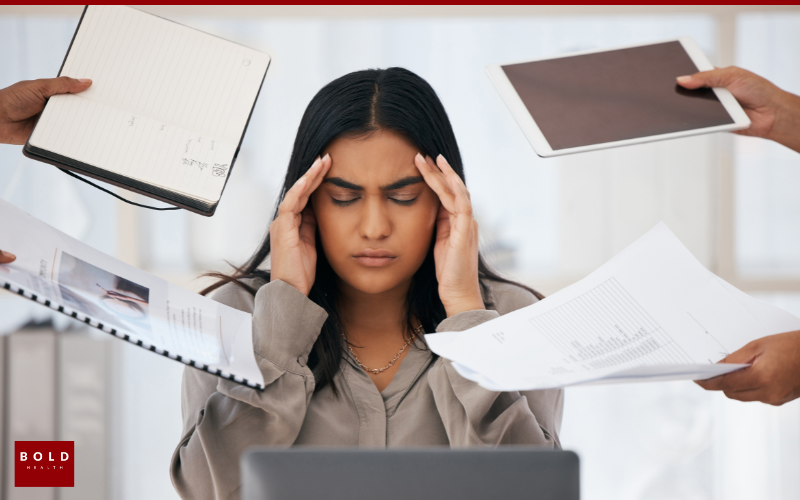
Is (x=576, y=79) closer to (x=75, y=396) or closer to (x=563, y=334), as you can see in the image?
(x=563, y=334)

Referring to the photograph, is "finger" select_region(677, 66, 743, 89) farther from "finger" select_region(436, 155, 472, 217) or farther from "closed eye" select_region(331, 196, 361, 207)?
"closed eye" select_region(331, 196, 361, 207)

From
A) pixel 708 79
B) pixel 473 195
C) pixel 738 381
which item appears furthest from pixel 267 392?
pixel 473 195

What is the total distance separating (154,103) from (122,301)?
1.06 feet

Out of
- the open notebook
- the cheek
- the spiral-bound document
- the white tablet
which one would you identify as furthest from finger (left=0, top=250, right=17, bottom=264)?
the white tablet

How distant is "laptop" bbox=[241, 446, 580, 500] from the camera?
47 centimetres

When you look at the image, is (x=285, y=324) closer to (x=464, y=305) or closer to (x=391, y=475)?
(x=464, y=305)

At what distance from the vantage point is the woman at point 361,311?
0.98 m

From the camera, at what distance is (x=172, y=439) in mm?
2291

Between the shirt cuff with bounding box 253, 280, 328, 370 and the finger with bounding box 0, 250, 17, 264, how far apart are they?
1.22 ft

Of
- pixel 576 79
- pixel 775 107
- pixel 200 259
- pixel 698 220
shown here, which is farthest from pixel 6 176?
pixel 698 220

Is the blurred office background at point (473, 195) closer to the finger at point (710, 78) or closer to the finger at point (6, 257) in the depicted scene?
the finger at point (710, 78)

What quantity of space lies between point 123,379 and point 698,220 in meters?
2.14

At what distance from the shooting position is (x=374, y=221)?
105 cm

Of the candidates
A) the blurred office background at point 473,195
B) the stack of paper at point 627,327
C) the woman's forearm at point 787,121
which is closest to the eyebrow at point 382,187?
the stack of paper at point 627,327
